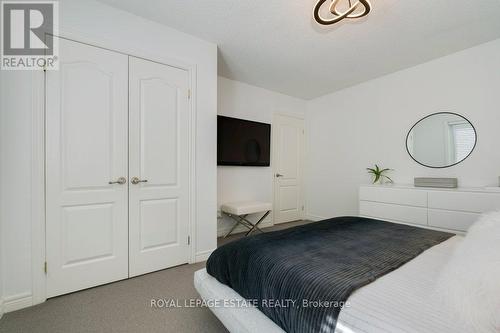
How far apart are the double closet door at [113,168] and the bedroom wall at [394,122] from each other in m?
2.79

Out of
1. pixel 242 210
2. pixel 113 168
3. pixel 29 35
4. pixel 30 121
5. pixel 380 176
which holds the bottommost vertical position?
pixel 242 210

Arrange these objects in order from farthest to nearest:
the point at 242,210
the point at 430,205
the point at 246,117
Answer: the point at 246,117 < the point at 242,210 < the point at 430,205

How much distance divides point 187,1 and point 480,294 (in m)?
2.59

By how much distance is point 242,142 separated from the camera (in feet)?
11.6

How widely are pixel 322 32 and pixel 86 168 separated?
8.81 ft

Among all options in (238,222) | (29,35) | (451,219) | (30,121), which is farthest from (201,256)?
(451,219)

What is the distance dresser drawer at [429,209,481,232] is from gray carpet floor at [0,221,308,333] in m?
2.62

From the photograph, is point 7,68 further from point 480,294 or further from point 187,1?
point 480,294

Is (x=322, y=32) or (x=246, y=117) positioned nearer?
(x=322, y=32)

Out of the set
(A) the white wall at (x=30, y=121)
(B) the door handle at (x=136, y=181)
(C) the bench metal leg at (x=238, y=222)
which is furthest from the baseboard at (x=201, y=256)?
(B) the door handle at (x=136, y=181)

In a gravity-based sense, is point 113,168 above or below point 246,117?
below

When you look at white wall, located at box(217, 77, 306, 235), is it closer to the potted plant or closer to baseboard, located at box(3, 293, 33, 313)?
the potted plant

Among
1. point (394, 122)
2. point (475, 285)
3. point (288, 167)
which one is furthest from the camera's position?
point (288, 167)

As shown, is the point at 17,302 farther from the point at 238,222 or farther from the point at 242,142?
the point at 242,142
